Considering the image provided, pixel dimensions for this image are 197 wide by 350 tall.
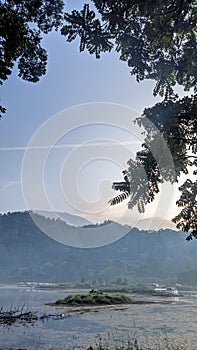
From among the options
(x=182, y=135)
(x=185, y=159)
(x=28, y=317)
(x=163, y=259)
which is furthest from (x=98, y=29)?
(x=163, y=259)

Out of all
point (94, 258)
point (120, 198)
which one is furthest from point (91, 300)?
point (94, 258)

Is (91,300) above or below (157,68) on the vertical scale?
below

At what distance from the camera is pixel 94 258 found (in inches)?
5792

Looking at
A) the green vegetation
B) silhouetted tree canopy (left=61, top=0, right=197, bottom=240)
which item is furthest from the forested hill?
silhouetted tree canopy (left=61, top=0, right=197, bottom=240)

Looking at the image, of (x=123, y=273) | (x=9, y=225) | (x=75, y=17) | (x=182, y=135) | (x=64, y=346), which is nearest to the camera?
(x=75, y=17)

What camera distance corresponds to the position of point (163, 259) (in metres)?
135

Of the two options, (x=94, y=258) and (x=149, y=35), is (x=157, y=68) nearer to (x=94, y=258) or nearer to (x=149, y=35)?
(x=149, y=35)

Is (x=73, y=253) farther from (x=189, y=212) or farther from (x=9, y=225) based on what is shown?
(x=189, y=212)

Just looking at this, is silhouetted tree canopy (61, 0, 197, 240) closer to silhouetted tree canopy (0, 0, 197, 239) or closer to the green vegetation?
silhouetted tree canopy (0, 0, 197, 239)

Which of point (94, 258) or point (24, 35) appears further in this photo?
point (94, 258)

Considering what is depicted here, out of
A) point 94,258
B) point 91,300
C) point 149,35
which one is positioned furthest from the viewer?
point 94,258

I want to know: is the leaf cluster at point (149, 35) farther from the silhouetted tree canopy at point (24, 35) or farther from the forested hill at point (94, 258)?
the forested hill at point (94, 258)

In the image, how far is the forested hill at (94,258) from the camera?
122438mm

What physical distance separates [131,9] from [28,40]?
8.68 feet
